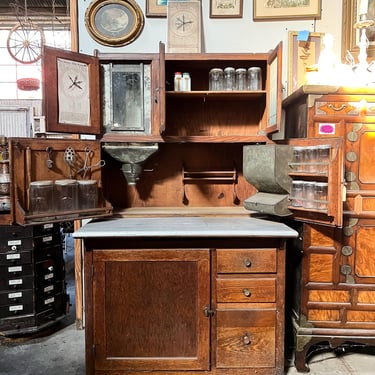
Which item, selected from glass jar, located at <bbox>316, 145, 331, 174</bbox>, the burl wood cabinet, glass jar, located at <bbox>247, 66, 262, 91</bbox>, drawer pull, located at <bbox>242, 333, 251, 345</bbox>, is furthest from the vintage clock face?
drawer pull, located at <bbox>242, 333, 251, 345</bbox>

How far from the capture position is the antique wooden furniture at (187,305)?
183 centimetres

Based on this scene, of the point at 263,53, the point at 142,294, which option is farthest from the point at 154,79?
the point at 142,294

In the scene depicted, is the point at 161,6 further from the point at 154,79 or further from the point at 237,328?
the point at 237,328

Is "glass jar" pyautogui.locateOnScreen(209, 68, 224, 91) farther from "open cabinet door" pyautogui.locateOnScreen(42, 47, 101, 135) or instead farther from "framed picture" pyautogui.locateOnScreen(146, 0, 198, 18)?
"open cabinet door" pyautogui.locateOnScreen(42, 47, 101, 135)

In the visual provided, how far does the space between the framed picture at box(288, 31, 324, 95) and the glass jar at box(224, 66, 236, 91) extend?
16.3 inches

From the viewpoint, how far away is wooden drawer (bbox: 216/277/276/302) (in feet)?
6.05

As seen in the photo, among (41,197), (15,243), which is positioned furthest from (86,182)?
(15,243)

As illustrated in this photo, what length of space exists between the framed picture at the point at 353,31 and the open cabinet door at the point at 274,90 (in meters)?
0.61

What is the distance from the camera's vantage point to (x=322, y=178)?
187 cm

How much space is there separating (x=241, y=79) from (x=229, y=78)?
0.07 metres

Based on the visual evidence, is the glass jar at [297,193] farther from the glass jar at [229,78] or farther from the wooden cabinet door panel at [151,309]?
the glass jar at [229,78]

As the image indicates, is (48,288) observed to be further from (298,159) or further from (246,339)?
(298,159)

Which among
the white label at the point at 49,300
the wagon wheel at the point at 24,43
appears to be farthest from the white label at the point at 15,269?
the wagon wheel at the point at 24,43

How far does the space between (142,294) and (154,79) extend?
125 cm
